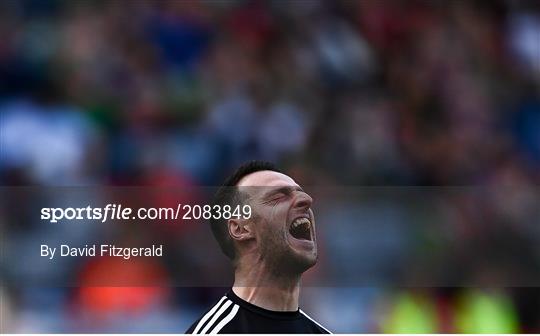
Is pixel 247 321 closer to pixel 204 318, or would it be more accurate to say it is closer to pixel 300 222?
pixel 204 318

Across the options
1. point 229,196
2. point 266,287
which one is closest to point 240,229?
point 229,196

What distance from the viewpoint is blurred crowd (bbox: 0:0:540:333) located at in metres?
3.22

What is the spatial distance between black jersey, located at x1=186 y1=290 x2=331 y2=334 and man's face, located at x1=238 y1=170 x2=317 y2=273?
182 mm

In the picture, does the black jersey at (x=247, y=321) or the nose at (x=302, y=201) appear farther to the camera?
the nose at (x=302, y=201)

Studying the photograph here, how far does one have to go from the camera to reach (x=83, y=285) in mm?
3172

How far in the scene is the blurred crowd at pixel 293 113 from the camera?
3225mm

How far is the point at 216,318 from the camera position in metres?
3.12

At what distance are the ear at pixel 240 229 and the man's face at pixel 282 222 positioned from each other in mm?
24

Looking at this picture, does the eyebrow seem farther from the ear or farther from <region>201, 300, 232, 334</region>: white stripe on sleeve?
<region>201, 300, 232, 334</region>: white stripe on sleeve

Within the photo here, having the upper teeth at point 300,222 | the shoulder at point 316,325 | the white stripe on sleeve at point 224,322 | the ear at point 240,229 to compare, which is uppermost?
the upper teeth at point 300,222

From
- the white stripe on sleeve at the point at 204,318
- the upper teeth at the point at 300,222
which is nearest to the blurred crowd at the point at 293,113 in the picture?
the white stripe on sleeve at the point at 204,318

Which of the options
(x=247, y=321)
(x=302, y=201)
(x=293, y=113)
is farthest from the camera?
(x=293, y=113)

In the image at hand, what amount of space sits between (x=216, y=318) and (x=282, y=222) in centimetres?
45

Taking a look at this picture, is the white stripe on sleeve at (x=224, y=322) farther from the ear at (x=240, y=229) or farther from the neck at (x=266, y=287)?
the ear at (x=240, y=229)
